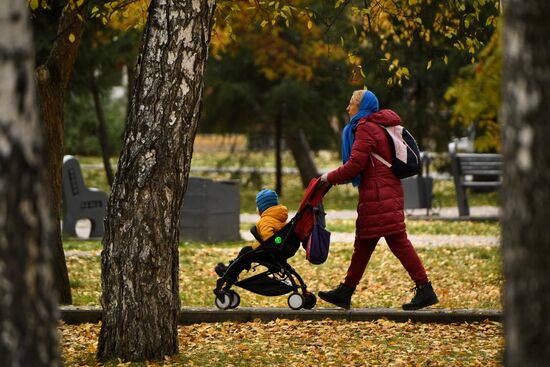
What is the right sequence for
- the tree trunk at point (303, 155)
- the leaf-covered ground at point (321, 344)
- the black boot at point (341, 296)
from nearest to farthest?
the leaf-covered ground at point (321, 344)
the black boot at point (341, 296)
the tree trunk at point (303, 155)

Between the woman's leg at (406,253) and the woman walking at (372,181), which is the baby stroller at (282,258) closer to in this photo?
the woman walking at (372,181)

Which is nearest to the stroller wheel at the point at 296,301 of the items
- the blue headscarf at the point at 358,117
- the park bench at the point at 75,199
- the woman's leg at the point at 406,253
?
the woman's leg at the point at 406,253

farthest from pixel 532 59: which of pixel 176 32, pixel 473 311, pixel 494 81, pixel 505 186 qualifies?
pixel 494 81

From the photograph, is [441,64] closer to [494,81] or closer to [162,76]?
[494,81]

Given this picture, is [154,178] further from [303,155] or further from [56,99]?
[303,155]

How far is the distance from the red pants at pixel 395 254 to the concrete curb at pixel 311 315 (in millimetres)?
264

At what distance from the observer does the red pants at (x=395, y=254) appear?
8758 millimetres

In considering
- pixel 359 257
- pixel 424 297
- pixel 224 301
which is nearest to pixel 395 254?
pixel 359 257

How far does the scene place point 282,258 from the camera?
873 cm

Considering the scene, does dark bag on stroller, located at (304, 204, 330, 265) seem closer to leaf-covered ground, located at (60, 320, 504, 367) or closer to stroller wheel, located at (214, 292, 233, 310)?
leaf-covered ground, located at (60, 320, 504, 367)

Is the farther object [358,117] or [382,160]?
[358,117]

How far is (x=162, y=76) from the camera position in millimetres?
6891

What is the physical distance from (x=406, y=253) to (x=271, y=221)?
1041 millimetres

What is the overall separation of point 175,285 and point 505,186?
12.5 feet
